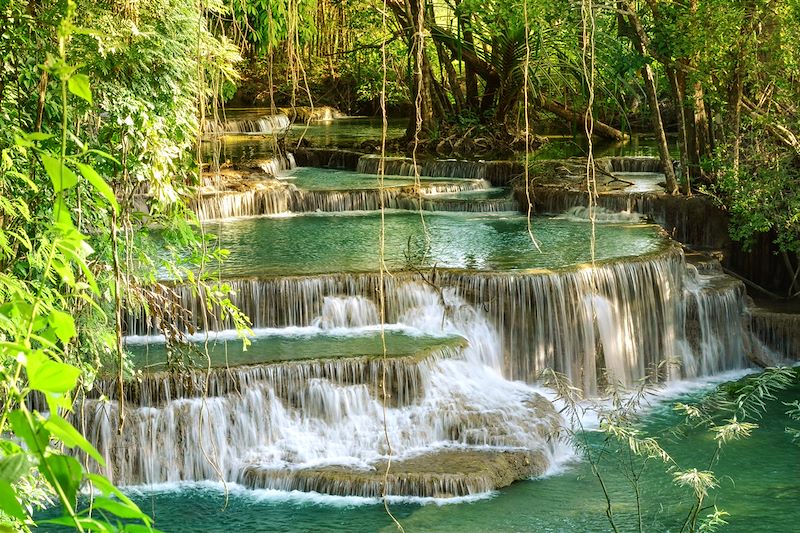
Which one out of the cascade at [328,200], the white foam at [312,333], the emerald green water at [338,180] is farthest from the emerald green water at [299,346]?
the emerald green water at [338,180]

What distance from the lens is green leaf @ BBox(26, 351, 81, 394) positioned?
0.97 meters

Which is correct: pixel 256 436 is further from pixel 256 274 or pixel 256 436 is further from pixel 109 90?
pixel 109 90

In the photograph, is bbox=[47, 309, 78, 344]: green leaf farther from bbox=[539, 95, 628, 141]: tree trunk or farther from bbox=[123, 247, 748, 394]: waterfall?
bbox=[539, 95, 628, 141]: tree trunk

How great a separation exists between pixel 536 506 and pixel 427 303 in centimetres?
313

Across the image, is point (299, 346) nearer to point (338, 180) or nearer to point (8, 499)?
point (338, 180)

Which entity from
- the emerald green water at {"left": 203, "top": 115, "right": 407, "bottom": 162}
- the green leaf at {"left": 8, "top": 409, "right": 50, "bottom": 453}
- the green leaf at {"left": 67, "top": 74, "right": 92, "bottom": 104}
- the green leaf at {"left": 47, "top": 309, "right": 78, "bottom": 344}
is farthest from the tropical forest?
the green leaf at {"left": 8, "top": 409, "right": 50, "bottom": 453}

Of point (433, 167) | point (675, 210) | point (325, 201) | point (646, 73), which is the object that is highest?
point (646, 73)

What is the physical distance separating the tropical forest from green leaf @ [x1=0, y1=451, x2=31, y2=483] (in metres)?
2.65

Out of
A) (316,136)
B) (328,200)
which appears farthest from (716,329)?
(316,136)

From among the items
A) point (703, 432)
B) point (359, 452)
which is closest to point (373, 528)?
point (359, 452)

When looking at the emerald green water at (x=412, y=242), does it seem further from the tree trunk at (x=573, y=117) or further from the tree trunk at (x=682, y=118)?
the tree trunk at (x=573, y=117)

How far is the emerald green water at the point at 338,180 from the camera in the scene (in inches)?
644

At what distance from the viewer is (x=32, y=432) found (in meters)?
1.00

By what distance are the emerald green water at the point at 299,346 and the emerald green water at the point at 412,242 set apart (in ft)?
2.55
